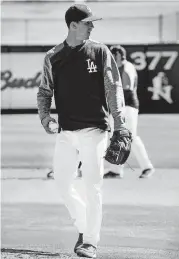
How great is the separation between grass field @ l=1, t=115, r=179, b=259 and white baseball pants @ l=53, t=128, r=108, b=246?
0.98 ft

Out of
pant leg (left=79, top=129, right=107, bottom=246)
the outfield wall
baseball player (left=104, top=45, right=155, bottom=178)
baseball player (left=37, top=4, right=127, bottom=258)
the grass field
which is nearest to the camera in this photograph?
baseball player (left=37, top=4, right=127, bottom=258)

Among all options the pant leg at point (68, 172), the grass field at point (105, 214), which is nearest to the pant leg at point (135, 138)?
the grass field at point (105, 214)

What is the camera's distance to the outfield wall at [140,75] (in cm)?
2180

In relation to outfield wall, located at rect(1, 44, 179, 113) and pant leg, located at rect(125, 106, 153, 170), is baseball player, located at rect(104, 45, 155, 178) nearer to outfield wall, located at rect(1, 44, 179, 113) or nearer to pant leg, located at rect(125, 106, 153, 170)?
pant leg, located at rect(125, 106, 153, 170)

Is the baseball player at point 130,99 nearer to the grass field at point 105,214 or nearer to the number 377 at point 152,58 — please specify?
the grass field at point 105,214

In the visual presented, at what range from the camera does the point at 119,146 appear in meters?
5.41

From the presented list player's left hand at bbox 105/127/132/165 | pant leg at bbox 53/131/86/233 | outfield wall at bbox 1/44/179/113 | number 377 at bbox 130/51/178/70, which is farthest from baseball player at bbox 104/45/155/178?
number 377 at bbox 130/51/178/70

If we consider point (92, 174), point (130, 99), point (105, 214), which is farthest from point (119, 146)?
point (130, 99)

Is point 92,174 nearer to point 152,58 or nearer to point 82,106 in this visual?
point 82,106

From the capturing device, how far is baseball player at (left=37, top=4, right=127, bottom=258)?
5.24 metres

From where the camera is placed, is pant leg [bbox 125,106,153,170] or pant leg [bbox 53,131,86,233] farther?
pant leg [bbox 125,106,153,170]

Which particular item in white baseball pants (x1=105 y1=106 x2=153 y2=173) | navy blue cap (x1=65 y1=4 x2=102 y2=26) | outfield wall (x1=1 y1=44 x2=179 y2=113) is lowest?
outfield wall (x1=1 y1=44 x2=179 y2=113)

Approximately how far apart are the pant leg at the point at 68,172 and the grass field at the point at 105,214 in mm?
336

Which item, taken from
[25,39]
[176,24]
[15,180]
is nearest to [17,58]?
[25,39]
